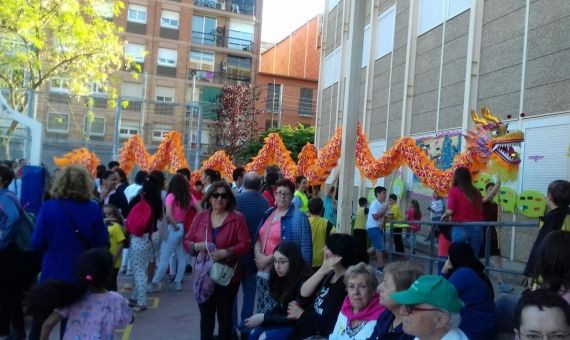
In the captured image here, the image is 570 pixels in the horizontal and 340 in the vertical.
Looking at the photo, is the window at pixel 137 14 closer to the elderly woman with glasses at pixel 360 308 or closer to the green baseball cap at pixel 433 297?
the elderly woman with glasses at pixel 360 308

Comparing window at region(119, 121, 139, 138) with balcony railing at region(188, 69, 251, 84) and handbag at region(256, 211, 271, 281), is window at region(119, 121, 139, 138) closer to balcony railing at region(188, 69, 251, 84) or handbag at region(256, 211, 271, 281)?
balcony railing at region(188, 69, 251, 84)

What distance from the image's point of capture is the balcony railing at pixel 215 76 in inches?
1613

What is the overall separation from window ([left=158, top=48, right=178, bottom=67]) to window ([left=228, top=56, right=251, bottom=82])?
407 centimetres

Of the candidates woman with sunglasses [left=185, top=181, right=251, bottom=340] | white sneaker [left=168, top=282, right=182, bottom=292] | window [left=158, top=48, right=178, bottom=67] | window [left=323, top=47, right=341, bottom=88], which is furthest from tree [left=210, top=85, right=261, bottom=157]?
woman with sunglasses [left=185, top=181, right=251, bottom=340]

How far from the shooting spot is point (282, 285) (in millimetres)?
5156

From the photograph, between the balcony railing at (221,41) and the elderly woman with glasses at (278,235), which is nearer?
the elderly woman with glasses at (278,235)

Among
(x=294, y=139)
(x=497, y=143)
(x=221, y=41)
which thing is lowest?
(x=497, y=143)

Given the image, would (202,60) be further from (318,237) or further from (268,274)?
(268,274)

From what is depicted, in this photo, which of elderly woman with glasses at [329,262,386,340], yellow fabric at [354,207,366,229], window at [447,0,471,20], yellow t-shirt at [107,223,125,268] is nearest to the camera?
elderly woman with glasses at [329,262,386,340]

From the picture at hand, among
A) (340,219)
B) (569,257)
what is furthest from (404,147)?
(569,257)

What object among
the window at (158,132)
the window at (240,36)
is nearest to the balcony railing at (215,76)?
the window at (240,36)

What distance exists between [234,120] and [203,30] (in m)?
8.23

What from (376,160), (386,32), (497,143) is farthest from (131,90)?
(497,143)

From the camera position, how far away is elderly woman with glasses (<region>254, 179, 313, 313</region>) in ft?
19.0
